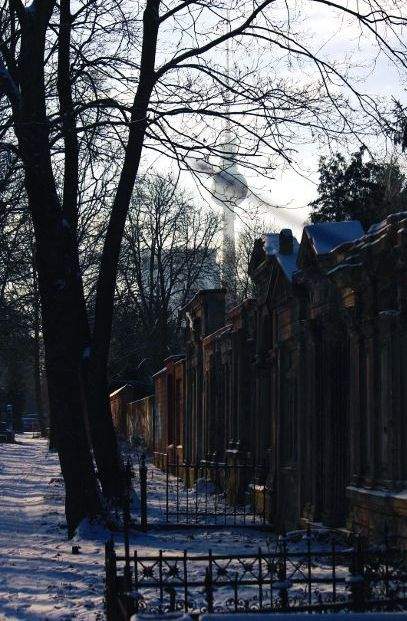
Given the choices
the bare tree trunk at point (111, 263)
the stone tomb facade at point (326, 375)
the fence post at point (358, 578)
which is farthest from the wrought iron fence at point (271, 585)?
the bare tree trunk at point (111, 263)

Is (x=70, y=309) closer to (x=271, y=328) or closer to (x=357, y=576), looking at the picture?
(x=271, y=328)

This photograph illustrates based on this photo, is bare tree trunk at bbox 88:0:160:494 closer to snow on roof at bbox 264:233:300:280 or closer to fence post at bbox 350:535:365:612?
snow on roof at bbox 264:233:300:280

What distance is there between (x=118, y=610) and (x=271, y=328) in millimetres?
12145

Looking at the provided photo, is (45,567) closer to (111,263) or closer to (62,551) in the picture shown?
(62,551)

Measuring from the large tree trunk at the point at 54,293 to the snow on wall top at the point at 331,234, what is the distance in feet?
11.0

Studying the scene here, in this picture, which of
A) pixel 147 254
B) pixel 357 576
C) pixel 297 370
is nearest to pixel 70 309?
pixel 297 370

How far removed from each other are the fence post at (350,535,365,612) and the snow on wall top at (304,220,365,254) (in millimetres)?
6761

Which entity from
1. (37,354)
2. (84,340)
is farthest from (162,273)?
(84,340)

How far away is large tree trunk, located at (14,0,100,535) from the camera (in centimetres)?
1474

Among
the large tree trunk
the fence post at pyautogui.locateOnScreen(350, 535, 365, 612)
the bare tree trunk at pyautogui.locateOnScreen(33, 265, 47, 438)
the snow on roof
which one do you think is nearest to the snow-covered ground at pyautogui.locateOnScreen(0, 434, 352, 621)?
the large tree trunk

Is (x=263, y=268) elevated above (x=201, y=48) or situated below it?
below

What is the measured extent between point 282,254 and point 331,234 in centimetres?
281

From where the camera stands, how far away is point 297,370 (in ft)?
52.4

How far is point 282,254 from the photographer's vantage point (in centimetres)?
1722
